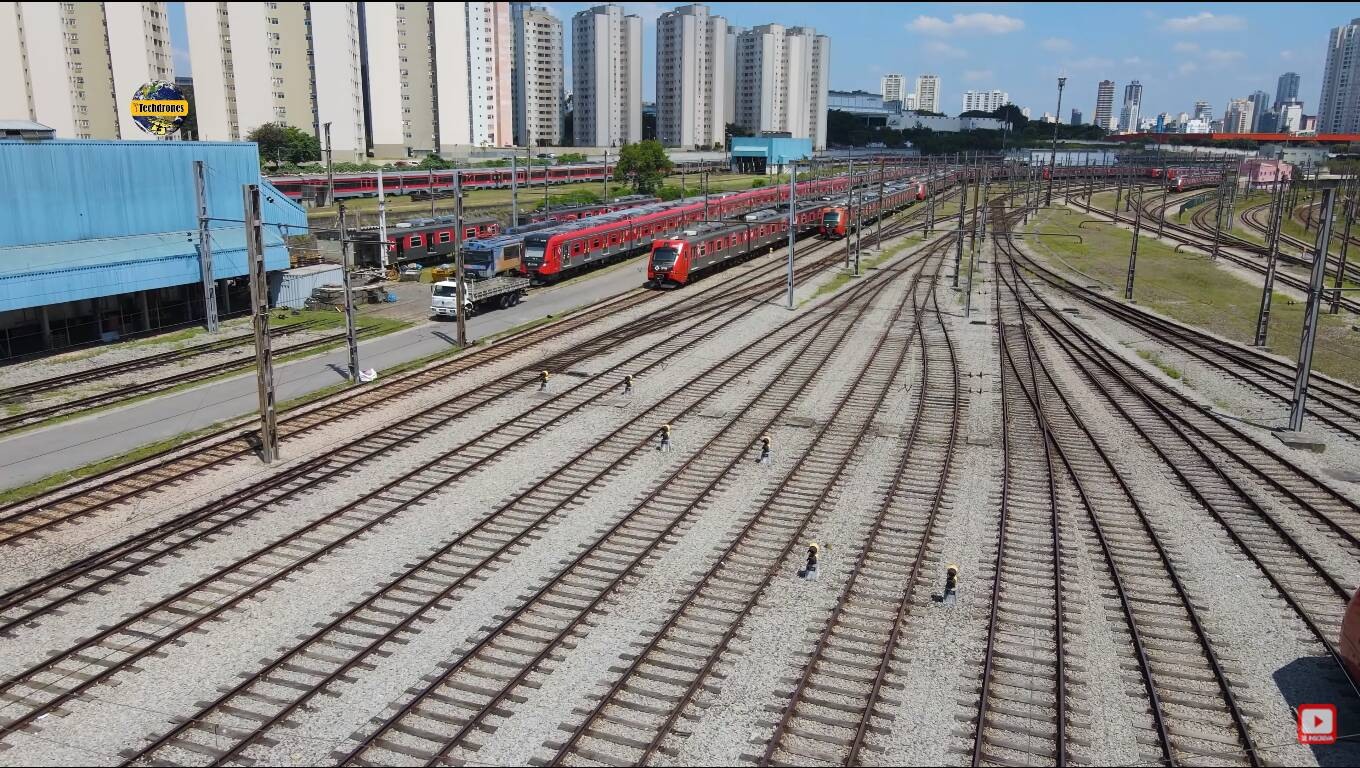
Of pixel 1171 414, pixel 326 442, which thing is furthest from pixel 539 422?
pixel 1171 414

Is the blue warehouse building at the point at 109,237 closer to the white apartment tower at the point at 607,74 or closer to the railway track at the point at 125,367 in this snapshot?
the railway track at the point at 125,367

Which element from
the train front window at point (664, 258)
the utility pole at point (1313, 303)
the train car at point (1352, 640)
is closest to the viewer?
the train car at point (1352, 640)

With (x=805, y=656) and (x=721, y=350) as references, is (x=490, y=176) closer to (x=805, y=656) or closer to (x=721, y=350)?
(x=721, y=350)

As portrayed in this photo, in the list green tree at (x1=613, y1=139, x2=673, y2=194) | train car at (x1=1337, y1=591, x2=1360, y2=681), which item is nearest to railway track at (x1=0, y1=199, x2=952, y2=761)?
train car at (x1=1337, y1=591, x2=1360, y2=681)

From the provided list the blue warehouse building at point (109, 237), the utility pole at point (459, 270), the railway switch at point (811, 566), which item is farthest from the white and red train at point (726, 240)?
the railway switch at point (811, 566)

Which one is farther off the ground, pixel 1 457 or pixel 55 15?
pixel 55 15

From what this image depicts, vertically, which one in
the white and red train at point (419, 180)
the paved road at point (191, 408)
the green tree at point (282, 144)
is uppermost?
the green tree at point (282, 144)

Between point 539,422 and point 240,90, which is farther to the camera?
point 240,90
